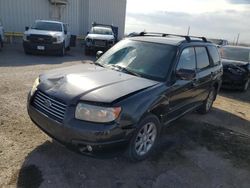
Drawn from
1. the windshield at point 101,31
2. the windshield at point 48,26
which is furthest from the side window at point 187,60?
the windshield at point 101,31

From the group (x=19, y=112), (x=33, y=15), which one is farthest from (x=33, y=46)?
(x=19, y=112)

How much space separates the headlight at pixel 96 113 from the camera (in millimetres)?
3268

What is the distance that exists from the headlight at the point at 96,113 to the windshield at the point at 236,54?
8343 mm

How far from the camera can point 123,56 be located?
478cm

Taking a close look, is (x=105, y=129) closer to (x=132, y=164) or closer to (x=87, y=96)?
(x=87, y=96)

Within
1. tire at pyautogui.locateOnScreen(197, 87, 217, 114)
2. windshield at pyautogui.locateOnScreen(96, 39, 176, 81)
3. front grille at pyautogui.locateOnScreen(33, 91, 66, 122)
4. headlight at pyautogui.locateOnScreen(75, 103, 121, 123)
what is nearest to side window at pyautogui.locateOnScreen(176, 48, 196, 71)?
windshield at pyautogui.locateOnScreen(96, 39, 176, 81)

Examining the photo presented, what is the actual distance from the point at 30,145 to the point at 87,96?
142 centimetres

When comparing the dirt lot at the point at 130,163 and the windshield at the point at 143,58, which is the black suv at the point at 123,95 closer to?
the windshield at the point at 143,58

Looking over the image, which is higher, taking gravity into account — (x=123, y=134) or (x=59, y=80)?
(x=59, y=80)

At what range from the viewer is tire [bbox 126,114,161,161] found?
3.67 metres

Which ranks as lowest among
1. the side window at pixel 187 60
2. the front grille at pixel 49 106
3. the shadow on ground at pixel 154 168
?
the shadow on ground at pixel 154 168

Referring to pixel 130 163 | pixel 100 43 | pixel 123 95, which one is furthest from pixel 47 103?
pixel 100 43

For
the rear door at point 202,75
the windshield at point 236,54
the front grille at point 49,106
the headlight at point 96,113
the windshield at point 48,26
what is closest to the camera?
the headlight at point 96,113

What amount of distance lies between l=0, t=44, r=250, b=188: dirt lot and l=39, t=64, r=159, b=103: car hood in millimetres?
819
